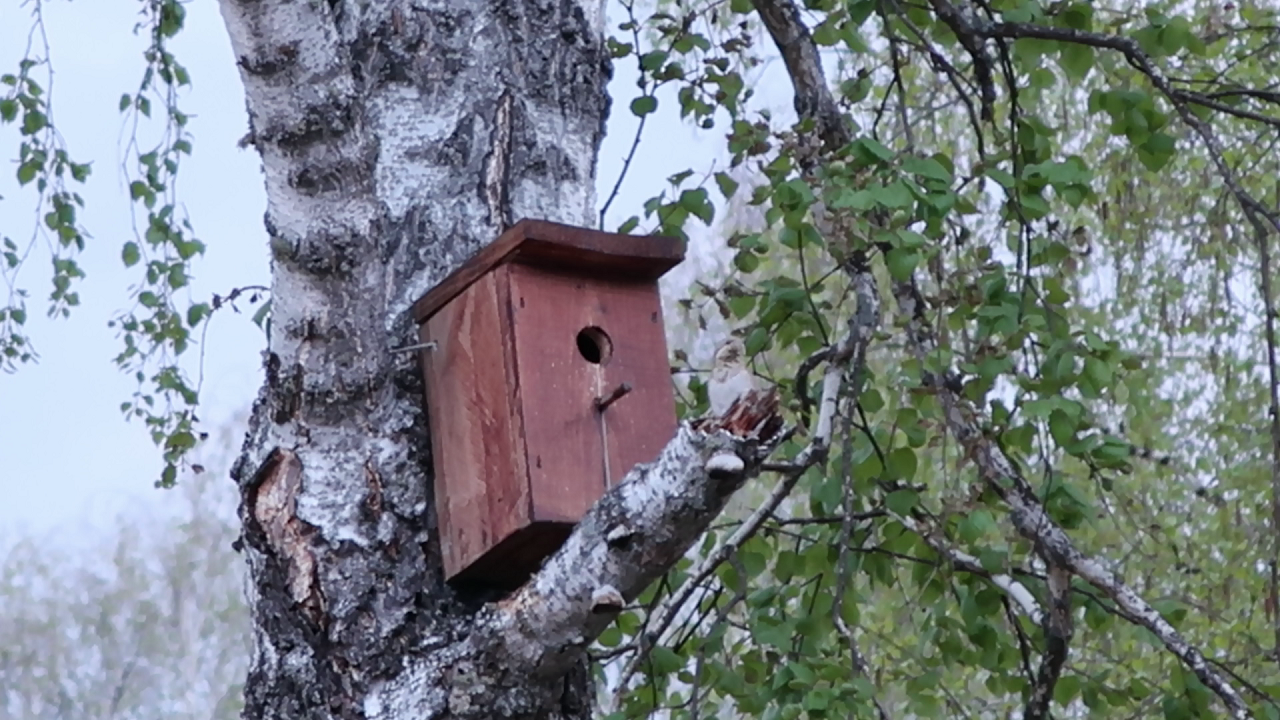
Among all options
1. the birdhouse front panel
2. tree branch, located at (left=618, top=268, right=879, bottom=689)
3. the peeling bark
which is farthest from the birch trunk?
tree branch, located at (left=618, top=268, right=879, bottom=689)

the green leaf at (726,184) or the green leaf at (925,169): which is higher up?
the green leaf at (726,184)

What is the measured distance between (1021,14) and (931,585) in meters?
0.88

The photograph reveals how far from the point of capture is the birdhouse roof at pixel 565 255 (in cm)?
184

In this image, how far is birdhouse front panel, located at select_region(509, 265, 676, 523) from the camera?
6.04ft

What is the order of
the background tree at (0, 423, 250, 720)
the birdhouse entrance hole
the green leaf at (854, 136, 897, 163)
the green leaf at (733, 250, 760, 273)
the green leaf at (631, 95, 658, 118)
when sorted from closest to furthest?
the birdhouse entrance hole, the green leaf at (854, 136, 897, 163), the green leaf at (733, 250, 760, 273), the green leaf at (631, 95, 658, 118), the background tree at (0, 423, 250, 720)

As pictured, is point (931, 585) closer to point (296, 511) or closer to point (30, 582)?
point (296, 511)

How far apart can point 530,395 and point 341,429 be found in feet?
0.66

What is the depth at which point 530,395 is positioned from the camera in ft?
6.08

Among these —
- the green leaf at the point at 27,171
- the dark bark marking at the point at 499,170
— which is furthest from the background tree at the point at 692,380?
the green leaf at the point at 27,171

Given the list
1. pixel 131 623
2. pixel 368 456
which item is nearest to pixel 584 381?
pixel 368 456

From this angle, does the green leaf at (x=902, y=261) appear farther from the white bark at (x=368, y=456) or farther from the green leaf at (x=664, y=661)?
the green leaf at (x=664, y=661)

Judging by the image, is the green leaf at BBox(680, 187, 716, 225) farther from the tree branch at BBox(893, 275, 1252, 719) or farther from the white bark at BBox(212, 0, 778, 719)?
the white bark at BBox(212, 0, 778, 719)

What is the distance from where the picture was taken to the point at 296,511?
5.93 feet

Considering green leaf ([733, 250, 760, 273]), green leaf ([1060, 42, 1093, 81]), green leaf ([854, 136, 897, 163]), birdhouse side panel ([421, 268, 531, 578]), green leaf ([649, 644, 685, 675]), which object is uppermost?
green leaf ([1060, 42, 1093, 81])
